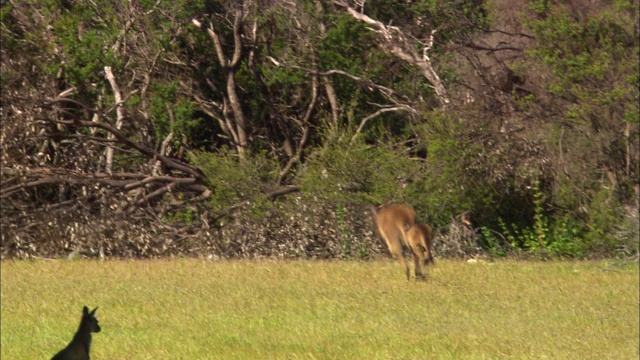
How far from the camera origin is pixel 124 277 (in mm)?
14516

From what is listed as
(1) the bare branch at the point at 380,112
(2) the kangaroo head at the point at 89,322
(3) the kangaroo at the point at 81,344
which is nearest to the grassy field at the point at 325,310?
(2) the kangaroo head at the point at 89,322

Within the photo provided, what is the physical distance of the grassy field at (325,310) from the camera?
31.6 ft

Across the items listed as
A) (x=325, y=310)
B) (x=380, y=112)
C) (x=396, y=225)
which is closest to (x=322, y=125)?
(x=380, y=112)

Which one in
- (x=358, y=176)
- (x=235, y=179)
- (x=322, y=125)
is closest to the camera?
(x=358, y=176)

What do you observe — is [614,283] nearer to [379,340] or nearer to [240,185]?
[379,340]

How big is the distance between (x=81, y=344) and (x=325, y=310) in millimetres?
4290

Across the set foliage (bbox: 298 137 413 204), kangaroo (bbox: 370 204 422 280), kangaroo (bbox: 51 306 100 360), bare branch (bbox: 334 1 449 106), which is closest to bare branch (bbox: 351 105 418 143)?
bare branch (bbox: 334 1 449 106)

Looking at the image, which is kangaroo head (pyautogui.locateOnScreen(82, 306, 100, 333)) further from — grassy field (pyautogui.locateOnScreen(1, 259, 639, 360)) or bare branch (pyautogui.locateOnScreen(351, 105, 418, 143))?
bare branch (pyautogui.locateOnScreen(351, 105, 418, 143))

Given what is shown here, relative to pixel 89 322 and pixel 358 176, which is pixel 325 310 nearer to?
pixel 89 322

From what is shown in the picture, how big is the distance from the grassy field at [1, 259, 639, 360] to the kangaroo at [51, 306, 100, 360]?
47.7 inches

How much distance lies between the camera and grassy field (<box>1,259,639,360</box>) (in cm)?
962

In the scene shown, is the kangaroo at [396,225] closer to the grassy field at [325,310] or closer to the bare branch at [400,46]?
the grassy field at [325,310]

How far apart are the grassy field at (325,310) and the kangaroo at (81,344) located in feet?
3.98

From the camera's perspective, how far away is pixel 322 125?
19.5 meters
